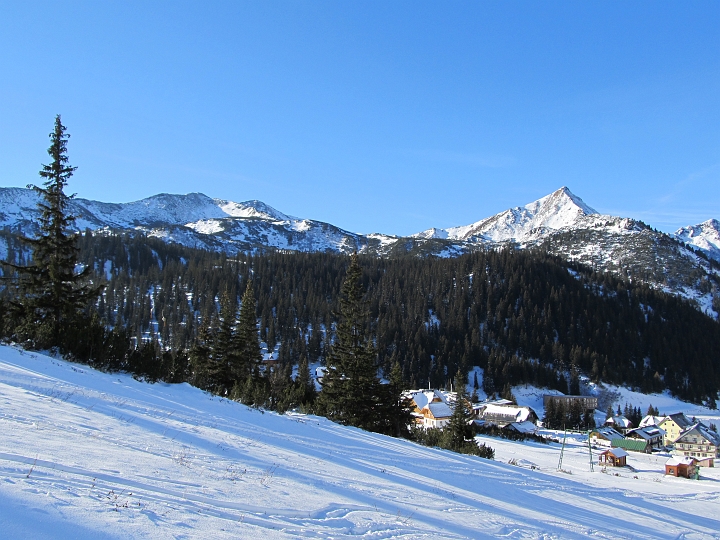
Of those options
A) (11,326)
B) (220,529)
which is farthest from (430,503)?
(11,326)

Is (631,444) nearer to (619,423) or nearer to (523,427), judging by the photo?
(523,427)

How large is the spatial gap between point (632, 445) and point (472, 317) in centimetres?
7647

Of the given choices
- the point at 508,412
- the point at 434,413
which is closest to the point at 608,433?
the point at 508,412

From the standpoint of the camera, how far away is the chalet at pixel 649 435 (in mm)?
81081

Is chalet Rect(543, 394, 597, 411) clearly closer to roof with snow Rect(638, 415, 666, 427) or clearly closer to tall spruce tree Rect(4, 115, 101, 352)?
roof with snow Rect(638, 415, 666, 427)

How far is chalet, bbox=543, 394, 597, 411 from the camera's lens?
105m

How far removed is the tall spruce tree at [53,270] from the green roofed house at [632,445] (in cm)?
7893

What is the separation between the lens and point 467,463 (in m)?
16.5

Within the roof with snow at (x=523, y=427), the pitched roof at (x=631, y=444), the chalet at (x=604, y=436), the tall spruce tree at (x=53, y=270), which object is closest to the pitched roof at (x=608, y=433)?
the chalet at (x=604, y=436)

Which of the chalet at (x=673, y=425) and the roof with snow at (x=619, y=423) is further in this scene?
the roof with snow at (x=619, y=423)

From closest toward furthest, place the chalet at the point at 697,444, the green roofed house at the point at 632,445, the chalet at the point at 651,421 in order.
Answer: the green roofed house at the point at 632,445
the chalet at the point at 697,444
the chalet at the point at 651,421

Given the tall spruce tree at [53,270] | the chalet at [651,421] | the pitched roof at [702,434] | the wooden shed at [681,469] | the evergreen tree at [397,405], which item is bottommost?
the chalet at [651,421]

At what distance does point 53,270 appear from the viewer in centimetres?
2253

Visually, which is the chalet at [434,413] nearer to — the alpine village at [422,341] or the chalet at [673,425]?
the alpine village at [422,341]
